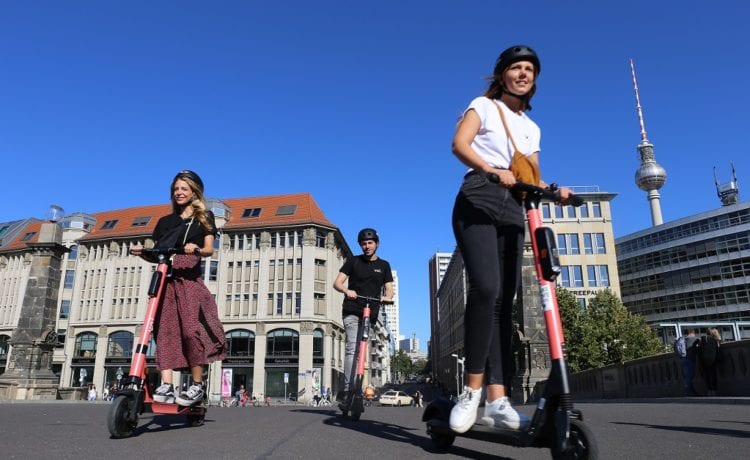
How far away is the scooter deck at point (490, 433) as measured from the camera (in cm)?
231

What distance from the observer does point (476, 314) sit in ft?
9.48

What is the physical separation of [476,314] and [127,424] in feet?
8.22

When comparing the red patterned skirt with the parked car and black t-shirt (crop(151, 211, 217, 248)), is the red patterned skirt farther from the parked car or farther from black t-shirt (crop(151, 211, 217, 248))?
the parked car

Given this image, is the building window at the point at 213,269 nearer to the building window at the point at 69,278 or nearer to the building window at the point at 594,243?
→ the building window at the point at 69,278

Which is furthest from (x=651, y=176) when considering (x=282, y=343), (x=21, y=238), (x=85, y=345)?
(x=21, y=238)

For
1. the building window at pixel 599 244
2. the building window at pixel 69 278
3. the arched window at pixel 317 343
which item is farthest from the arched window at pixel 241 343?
the building window at pixel 599 244

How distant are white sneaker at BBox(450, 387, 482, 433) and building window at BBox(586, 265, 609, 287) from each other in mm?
66084

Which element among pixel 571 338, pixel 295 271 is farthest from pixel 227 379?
pixel 571 338

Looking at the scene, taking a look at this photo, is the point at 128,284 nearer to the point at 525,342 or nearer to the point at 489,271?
the point at 525,342

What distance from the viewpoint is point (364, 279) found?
6.57m

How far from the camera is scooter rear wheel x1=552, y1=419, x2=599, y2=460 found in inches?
77.1

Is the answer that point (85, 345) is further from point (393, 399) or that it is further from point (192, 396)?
point (192, 396)

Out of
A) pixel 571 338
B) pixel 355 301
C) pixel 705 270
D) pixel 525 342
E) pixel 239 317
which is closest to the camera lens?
pixel 355 301

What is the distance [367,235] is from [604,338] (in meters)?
43.7
